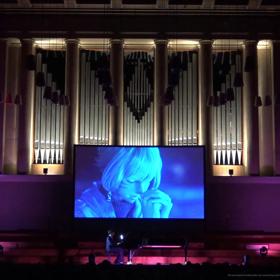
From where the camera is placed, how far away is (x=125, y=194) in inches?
501

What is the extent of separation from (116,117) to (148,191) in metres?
1.85

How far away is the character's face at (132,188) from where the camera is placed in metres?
12.7

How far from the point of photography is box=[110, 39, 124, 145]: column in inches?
523

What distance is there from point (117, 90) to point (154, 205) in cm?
275

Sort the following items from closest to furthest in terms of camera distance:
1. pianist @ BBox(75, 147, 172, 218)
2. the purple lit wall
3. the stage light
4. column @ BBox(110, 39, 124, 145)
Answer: the stage light, pianist @ BBox(75, 147, 172, 218), the purple lit wall, column @ BBox(110, 39, 124, 145)

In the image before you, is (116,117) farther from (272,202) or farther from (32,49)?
(272,202)

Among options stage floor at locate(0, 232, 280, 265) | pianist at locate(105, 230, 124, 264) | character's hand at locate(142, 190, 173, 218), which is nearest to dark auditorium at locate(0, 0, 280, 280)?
character's hand at locate(142, 190, 173, 218)

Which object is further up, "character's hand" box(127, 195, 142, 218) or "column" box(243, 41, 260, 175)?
"column" box(243, 41, 260, 175)

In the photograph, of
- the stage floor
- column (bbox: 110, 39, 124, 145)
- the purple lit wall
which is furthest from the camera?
column (bbox: 110, 39, 124, 145)

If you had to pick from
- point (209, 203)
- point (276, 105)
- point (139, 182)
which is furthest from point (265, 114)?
point (139, 182)

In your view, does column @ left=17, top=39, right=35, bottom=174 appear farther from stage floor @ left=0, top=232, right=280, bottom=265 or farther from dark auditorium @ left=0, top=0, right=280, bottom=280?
stage floor @ left=0, top=232, right=280, bottom=265

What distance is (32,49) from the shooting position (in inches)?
532

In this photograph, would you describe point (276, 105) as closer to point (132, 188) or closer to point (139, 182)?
point (139, 182)

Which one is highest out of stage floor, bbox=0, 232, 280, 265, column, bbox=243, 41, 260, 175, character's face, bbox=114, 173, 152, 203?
column, bbox=243, 41, 260, 175
